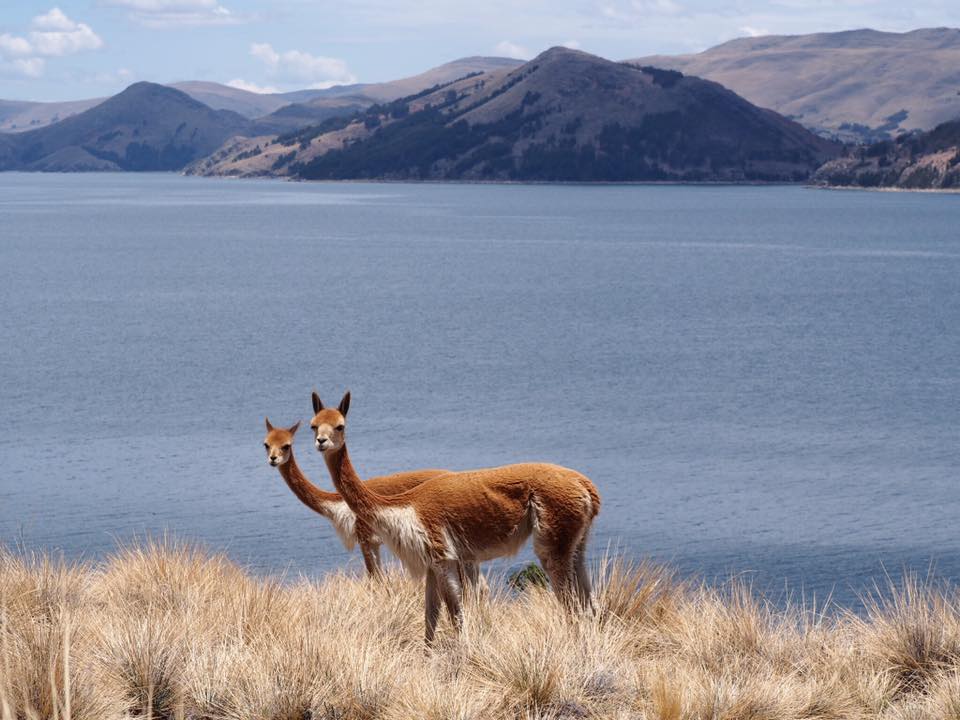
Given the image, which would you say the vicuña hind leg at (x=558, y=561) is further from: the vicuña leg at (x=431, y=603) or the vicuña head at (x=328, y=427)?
the vicuña head at (x=328, y=427)

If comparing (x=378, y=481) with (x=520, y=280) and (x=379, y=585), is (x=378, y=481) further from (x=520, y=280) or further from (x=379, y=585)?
(x=520, y=280)

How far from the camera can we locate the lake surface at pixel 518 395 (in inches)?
1281

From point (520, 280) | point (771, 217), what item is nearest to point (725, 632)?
point (520, 280)

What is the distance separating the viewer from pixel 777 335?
7369 cm

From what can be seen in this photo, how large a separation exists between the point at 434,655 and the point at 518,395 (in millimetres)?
43820

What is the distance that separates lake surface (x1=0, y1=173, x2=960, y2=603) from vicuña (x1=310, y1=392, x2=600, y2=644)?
488 centimetres

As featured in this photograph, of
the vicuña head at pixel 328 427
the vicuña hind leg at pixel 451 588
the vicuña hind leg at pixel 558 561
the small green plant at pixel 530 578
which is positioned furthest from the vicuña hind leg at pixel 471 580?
the small green plant at pixel 530 578

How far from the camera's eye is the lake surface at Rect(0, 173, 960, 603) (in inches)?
1281

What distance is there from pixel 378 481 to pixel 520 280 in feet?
308

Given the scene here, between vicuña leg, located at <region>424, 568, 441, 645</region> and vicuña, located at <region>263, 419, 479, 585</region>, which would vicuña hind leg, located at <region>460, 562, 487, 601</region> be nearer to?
vicuña leg, located at <region>424, 568, 441, 645</region>

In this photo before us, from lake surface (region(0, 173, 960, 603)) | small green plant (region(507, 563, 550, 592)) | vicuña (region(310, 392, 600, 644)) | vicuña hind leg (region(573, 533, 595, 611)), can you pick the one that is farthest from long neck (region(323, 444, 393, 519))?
lake surface (region(0, 173, 960, 603))

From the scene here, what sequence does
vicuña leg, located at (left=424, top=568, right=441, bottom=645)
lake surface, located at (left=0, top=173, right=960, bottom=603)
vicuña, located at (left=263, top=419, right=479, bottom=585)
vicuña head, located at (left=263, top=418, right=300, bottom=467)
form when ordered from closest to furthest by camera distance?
1. vicuña leg, located at (left=424, top=568, right=441, bottom=645)
2. vicuña head, located at (left=263, top=418, right=300, bottom=467)
3. vicuña, located at (left=263, top=419, right=479, bottom=585)
4. lake surface, located at (left=0, top=173, right=960, bottom=603)

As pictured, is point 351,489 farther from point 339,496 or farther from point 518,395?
point 518,395

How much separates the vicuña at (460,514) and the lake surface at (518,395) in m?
4.88
